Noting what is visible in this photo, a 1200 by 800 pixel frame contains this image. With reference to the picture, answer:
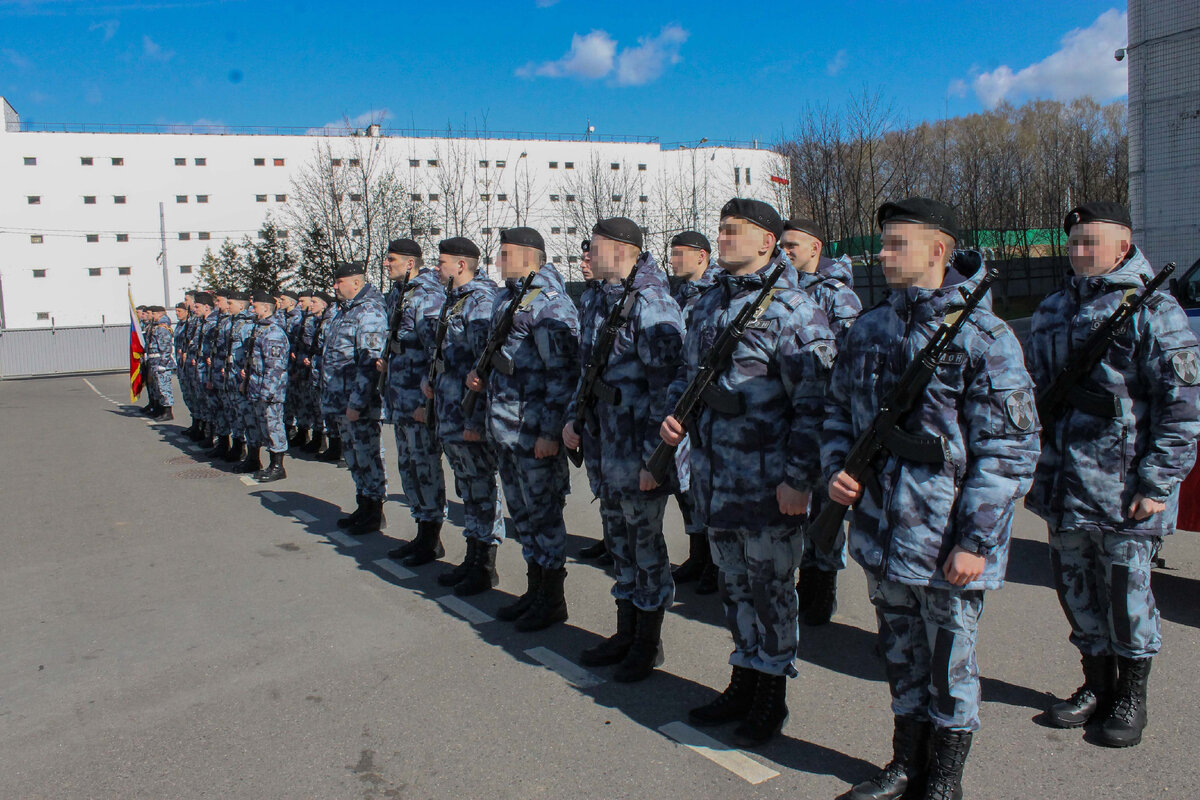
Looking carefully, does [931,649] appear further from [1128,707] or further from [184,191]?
[184,191]

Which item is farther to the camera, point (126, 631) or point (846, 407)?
point (126, 631)

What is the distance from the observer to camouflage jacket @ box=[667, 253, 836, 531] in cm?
333

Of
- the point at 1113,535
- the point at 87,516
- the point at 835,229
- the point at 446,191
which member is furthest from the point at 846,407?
the point at 446,191

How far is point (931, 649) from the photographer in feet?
9.66

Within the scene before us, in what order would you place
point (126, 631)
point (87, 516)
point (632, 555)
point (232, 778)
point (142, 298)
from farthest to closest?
point (142, 298) < point (87, 516) < point (126, 631) < point (632, 555) < point (232, 778)

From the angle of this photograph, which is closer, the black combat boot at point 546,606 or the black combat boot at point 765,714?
the black combat boot at point 765,714

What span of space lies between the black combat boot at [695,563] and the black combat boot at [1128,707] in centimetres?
263

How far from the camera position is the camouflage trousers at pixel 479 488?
18.4 ft

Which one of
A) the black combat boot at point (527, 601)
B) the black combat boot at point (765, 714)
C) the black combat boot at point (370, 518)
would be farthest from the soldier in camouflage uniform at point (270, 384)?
the black combat boot at point (765, 714)

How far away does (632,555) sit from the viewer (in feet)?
14.5

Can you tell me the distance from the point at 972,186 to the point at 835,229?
810cm

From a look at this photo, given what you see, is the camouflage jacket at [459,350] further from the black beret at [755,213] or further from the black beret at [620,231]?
the black beret at [755,213]

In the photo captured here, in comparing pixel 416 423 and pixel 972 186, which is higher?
pixel 972 186

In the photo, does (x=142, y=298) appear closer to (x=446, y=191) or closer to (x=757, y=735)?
(x=446, y=191)
